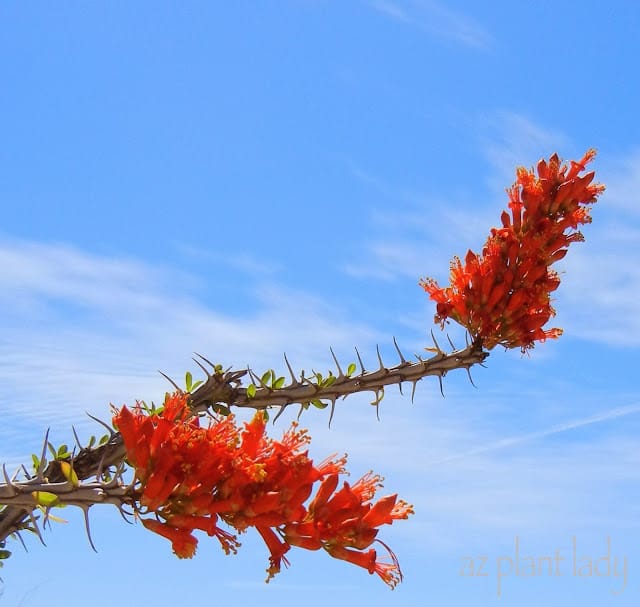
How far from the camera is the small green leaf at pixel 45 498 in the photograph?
12.6ft

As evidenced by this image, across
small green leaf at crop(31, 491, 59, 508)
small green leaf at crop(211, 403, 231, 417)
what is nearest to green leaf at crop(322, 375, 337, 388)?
small green leaf at crop(211, 403, 231, 417)

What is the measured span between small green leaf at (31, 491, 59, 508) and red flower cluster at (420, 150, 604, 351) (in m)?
3.49

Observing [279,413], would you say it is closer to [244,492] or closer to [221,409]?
[221,409]

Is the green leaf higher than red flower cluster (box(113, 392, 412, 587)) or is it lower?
higher

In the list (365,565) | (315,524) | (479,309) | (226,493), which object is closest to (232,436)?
(226,493)

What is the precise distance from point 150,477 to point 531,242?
3506mm

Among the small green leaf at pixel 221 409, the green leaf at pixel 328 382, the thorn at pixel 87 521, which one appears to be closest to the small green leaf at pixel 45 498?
the thorn at pixel 87 521

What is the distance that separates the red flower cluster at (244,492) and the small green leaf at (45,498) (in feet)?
1.13

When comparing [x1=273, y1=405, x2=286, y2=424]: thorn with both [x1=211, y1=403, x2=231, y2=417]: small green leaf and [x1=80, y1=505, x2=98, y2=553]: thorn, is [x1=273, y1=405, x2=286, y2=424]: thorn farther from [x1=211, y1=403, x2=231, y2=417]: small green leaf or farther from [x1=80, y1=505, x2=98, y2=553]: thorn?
[x1=80, y1=505, x2=98, y2=553]: thorn

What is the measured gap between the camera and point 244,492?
156 inches

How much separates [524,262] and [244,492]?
3.15 m

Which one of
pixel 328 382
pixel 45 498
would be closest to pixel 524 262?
pixel 328 382

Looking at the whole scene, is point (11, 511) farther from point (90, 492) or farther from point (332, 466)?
point (332, 466)

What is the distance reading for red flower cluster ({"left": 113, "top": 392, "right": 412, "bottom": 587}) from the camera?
3.92 meters
